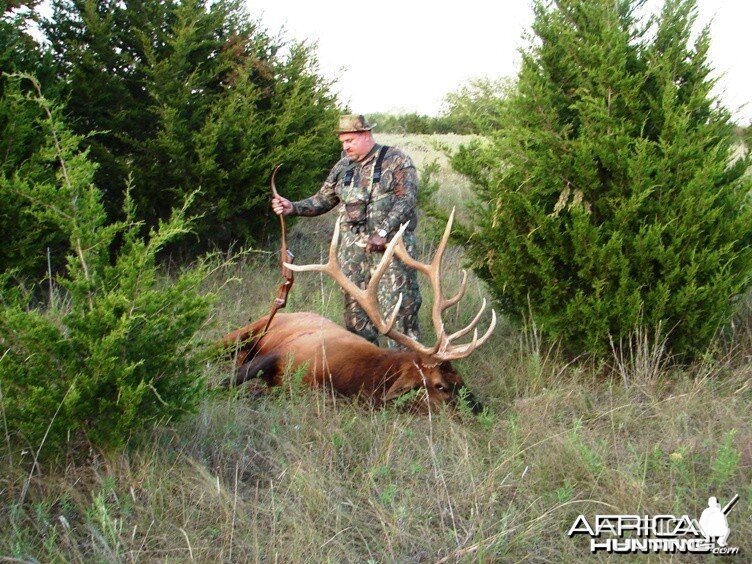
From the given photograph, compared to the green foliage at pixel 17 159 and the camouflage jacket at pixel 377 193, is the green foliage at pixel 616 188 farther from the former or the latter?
the green foliage at pixel 17 159

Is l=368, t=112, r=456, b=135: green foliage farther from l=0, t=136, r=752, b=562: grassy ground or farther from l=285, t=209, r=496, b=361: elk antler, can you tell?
l=0, t=136, r=752, b=562: grassy ground

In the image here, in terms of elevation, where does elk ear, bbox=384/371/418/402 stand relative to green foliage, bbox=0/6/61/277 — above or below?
below

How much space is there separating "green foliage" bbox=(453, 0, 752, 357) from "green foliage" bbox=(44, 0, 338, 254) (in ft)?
11.2

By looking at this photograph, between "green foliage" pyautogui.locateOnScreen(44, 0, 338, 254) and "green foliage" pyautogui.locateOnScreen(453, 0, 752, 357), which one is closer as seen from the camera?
"green foliage" pyautogui.locateOnScreen(453, 0, 752, 357)

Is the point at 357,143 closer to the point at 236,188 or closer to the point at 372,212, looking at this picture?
the point at 372,212

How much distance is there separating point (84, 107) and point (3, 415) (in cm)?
493

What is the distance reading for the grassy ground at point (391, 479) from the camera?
3082 mm

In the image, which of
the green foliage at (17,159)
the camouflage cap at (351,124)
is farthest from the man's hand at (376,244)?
the green foliage at (17,159)

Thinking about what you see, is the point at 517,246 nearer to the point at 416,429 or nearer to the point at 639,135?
the point at 639,135

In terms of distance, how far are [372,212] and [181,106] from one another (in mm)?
2942

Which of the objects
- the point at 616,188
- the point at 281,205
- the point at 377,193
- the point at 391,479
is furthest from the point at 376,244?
the point at 391,479

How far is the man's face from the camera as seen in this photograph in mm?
6059

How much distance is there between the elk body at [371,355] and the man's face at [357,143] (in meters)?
1.26

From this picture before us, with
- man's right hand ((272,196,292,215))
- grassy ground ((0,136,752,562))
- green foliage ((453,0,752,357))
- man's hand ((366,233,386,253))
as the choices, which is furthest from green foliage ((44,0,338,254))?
grassy ground ((0,136,752,562))
